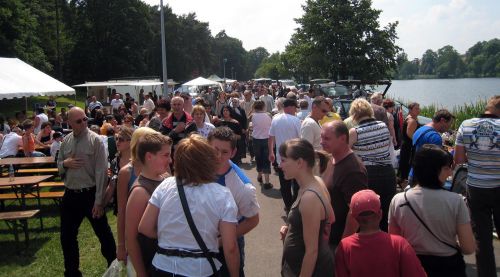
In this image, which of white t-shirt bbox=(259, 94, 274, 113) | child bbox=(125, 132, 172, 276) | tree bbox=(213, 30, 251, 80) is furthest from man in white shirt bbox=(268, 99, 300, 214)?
tree bbox=(213, 30, 251, 80)

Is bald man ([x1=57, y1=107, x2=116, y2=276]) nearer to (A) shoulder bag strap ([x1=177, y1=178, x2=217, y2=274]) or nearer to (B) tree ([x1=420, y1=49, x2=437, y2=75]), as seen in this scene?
(A) shoulder bag strap ([x1=177, y1=178, x2=217, y2=274])

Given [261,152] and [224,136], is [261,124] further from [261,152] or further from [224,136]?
[224,136]

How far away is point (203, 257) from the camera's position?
8.95 feet

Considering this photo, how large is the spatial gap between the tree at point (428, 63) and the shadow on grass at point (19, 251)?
160649 mm

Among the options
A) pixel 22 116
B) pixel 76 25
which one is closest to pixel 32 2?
pixel 76 25

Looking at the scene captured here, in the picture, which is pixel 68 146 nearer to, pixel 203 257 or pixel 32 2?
pixel 203 257

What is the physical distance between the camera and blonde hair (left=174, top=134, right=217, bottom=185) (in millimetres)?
2760

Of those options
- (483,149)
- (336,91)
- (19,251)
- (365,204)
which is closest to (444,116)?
(483,149)

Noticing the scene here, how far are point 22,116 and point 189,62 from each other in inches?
2609

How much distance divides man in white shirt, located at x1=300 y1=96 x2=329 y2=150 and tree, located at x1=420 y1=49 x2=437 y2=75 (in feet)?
520

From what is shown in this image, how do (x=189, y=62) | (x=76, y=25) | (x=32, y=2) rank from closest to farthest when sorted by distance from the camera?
(x=32, y=2) < (x=76, y=25) < (x=189, y=62)

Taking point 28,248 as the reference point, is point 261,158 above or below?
above

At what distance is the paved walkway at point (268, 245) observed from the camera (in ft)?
18.4

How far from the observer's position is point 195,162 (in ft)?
9.11
